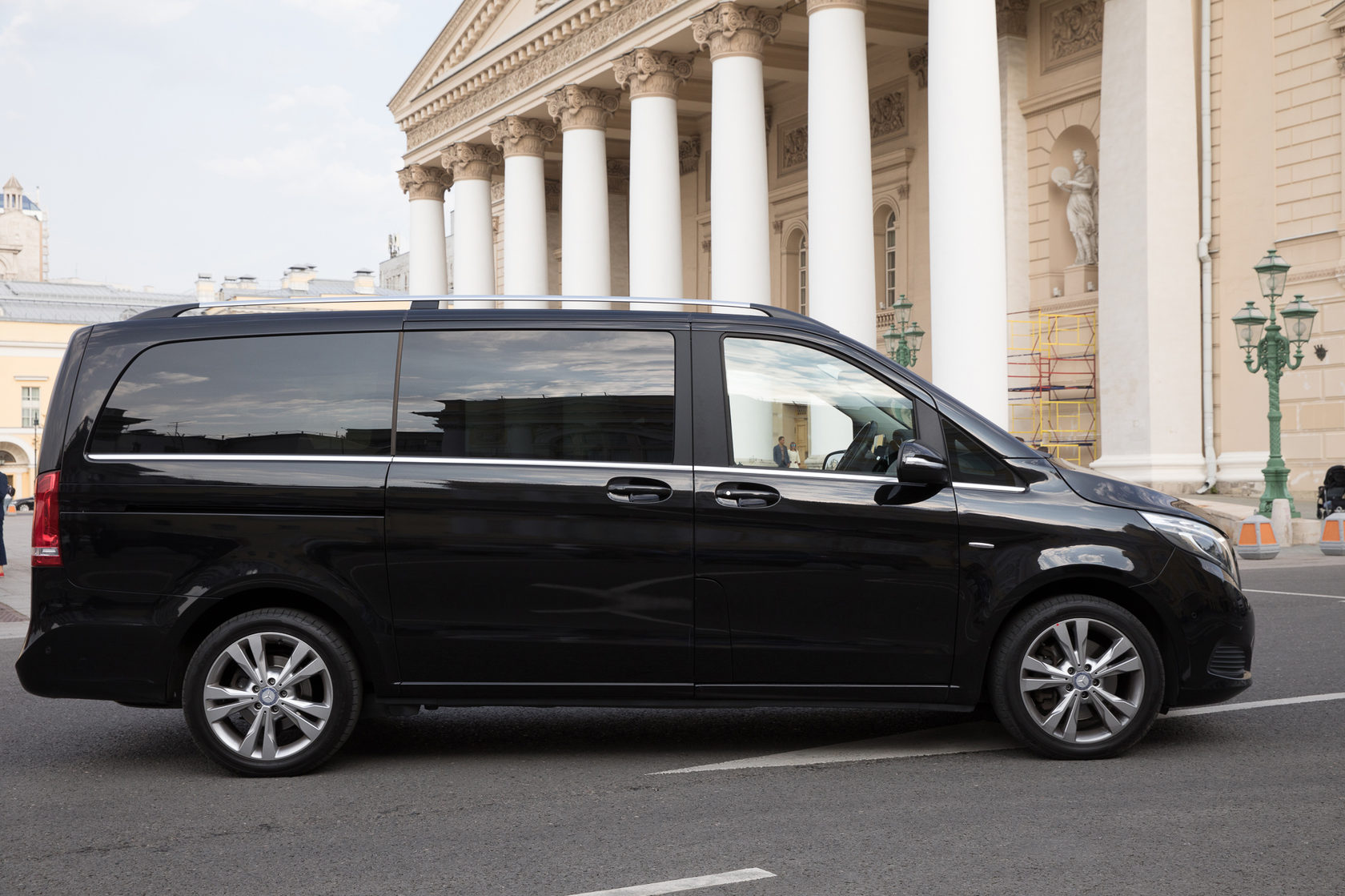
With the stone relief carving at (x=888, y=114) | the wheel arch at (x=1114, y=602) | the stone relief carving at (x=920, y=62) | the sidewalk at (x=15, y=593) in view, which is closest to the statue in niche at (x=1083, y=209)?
the stone relief carving at (x=920, y=62)

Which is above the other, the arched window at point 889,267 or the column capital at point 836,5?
the column capital at point 836,5

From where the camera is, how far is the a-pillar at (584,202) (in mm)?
32656

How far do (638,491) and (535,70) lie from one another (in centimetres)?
3217

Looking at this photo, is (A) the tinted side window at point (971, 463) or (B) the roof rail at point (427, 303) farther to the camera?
(B) the roof rail at point (427, 303)

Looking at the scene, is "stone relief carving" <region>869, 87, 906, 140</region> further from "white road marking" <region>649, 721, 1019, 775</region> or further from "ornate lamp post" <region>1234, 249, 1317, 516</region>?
"white road marking" <region>649, 721, 1019, 775</region>

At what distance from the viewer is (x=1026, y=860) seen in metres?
4.32

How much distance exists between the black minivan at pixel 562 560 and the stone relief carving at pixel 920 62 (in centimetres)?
2755

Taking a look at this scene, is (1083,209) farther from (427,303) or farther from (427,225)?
(427,225)

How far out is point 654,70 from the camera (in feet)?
99.4

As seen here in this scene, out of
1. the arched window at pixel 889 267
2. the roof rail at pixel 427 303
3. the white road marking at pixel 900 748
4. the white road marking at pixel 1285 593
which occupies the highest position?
the arched window at pixel 889 267

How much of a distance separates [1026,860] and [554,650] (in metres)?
2.21

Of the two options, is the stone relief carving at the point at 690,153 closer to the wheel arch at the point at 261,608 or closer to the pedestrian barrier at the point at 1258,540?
the pedestrian barrier at the point at 1258,540

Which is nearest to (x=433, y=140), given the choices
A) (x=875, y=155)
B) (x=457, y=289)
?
Answer: (x=457, y=289)

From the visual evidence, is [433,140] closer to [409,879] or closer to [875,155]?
[875,155]
